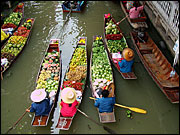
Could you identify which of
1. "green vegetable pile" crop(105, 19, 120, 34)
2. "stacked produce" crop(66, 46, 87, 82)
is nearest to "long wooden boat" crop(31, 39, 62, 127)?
"stacked produce" crop(66, 46, 87, 82)

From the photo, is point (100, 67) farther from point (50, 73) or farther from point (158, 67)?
point (158, 67)

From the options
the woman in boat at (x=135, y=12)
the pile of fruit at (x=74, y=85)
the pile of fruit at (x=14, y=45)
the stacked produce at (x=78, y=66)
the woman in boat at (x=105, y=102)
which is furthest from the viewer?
the woman in boat at (x=135, y=12)

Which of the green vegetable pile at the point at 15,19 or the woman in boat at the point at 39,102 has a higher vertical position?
the green vegetable pile at the point at 15,19

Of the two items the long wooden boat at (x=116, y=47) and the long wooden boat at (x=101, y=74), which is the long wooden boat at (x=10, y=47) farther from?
the long wooden boat at (x=116, y=47)

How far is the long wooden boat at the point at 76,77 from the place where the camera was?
5.62 metres

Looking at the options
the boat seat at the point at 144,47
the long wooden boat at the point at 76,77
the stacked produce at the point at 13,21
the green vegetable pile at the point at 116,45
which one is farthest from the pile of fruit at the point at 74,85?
the stacked produce at the point at 13,21

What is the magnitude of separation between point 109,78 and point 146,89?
4.92 feet

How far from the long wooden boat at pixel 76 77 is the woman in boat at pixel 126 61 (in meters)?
1.41

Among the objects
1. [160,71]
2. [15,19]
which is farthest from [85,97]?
[15,19]

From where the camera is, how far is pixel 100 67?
724 cm

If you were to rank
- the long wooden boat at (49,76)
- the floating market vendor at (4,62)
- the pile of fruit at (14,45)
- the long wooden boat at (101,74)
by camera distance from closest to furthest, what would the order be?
the long wooden boat at (101,74)
the long wooden boat at (49,76)
the floating market vendor at (4,62)
the pile of fruit at (14,45)

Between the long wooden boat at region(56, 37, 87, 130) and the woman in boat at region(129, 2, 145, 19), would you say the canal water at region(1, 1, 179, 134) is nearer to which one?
the long wooden boat at region(56, 37, 87, 130)

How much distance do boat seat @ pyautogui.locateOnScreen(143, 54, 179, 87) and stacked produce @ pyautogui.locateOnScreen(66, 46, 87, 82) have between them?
2.69 m

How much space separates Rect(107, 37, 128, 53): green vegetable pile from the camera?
8.23 m
